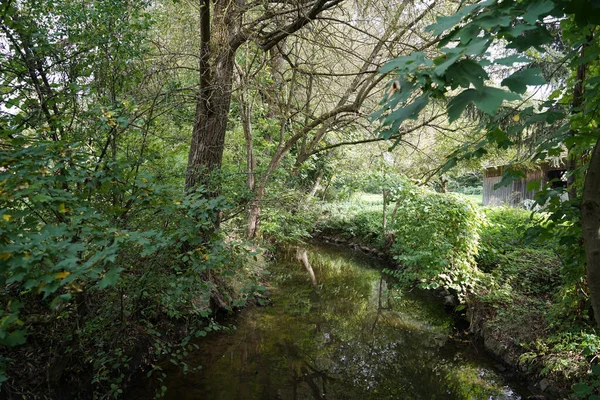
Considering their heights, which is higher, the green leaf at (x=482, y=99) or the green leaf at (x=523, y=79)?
the green leaf at (x=523, y=79)

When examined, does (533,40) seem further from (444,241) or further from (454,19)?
(444,241)

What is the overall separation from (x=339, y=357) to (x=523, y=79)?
5.38 meters

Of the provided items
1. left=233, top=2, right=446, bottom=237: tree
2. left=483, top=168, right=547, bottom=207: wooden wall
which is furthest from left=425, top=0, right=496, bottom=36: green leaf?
left=483, top=168, right=547, bottom=207: wooden wall

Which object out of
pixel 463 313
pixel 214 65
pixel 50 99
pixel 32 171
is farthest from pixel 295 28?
pixel 463 313

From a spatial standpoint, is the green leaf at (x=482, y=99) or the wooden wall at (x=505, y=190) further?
the wooden wall at (x=505, y=190)

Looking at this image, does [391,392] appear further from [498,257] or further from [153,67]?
[153,67]

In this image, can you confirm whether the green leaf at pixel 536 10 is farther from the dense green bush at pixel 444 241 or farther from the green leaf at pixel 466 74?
the dense green bush at pixel 444 241

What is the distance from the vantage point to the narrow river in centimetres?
471

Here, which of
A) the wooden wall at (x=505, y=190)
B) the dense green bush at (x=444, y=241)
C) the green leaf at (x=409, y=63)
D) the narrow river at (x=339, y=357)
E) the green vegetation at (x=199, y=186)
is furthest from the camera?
the wooden wall at (x=505, y=190)

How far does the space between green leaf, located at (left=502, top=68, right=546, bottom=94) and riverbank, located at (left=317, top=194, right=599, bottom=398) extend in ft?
7.78

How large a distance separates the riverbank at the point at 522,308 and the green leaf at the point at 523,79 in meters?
2.37

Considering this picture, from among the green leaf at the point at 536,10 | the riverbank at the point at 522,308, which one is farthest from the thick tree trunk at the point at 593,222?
the riverbank at the point at 522,308

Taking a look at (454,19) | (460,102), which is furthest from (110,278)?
(454,19)

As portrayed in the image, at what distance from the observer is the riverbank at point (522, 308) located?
14.5 feet
